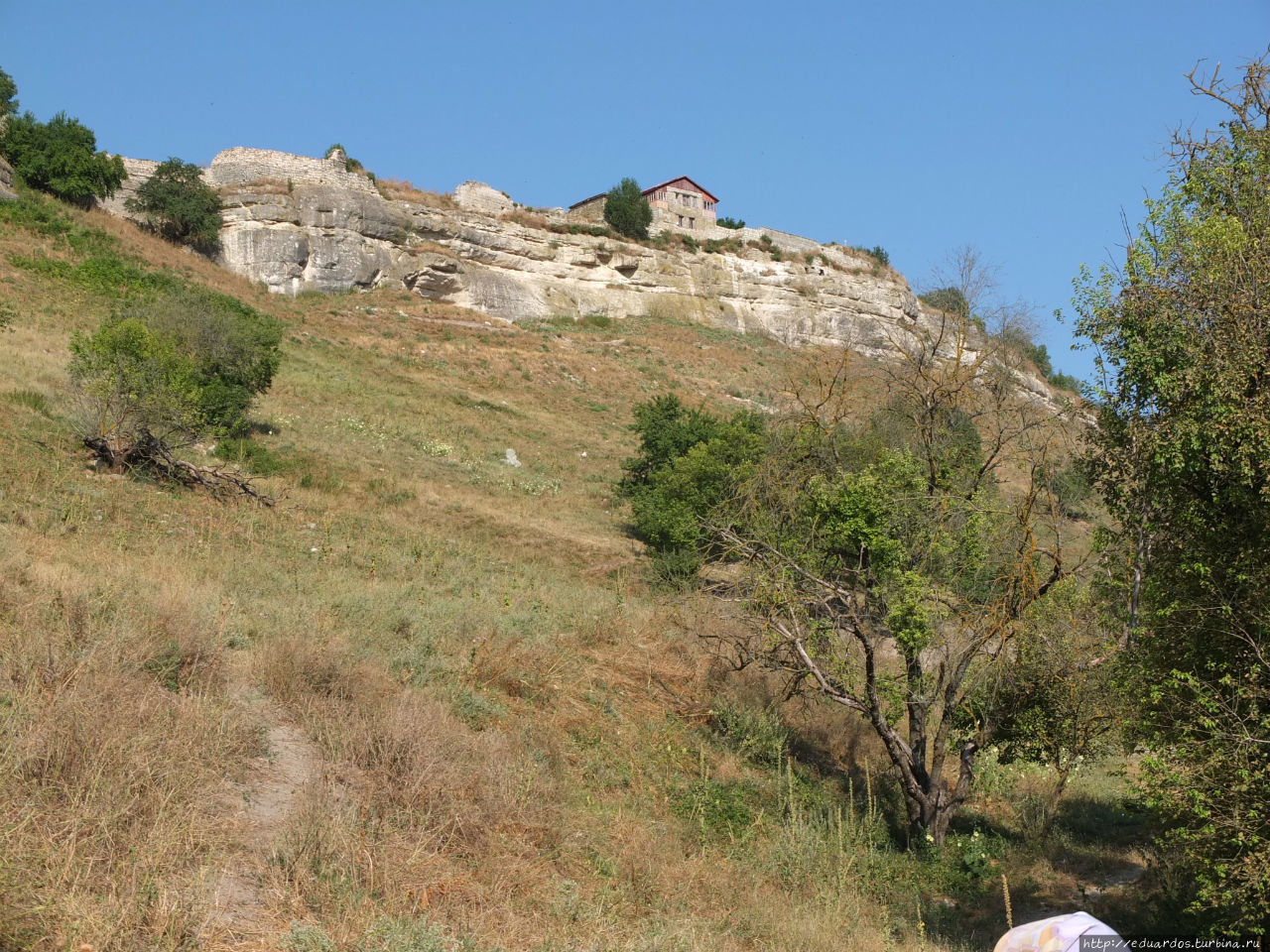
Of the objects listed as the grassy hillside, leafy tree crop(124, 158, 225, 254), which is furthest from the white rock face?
the grassy hillside

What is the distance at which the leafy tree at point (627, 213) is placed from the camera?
56.7 m

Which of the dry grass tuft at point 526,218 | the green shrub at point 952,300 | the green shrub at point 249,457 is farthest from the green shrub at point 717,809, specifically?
the dry grass tuft at point 526,218

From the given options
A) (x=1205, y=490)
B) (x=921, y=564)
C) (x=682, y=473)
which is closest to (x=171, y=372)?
(x=682, y=473)

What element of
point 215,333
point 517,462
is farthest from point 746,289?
point 215,333

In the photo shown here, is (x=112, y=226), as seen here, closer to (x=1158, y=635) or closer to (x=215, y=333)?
(x=215, y=333)

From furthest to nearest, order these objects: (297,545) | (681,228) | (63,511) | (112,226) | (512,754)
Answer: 1. (681,228)
2. (112,226)
3. (297,545)
4. (63,511)
5. (512,754)

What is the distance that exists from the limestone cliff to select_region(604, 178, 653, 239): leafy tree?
215cm

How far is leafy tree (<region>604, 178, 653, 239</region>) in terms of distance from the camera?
5672cm

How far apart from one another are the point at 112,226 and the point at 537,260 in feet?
68.2

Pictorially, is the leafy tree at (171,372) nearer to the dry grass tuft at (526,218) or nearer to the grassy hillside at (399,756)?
the grassy hillside at (399,756)

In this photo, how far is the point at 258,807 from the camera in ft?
22.2

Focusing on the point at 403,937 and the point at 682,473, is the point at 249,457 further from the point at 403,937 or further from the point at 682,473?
the point at 403,937

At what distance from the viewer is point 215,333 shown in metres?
24.0

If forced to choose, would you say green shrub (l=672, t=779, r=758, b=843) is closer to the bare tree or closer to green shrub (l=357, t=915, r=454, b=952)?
the bare tree
